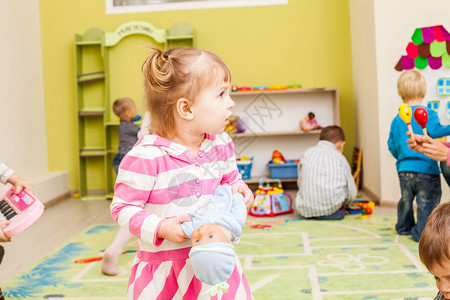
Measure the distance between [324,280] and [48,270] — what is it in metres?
1.38

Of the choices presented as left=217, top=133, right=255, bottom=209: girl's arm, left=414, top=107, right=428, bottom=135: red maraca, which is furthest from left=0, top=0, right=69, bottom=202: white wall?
left=217, top=133, right=255, bottom=209: girl's arm

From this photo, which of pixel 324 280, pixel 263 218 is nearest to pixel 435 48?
pixel 263 218

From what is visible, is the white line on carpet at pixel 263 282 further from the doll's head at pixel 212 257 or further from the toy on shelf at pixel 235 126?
the toy on shelf at pixel 235 126

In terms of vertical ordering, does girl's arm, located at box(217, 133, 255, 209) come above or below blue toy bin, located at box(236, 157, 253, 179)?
above

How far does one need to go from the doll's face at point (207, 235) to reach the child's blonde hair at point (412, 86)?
2.15 meters

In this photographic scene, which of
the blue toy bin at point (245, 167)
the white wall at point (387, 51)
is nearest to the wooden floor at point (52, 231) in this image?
the white wall at point (387, 51)

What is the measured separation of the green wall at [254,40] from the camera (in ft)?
17.0

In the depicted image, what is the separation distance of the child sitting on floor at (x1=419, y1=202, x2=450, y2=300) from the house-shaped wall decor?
2.69 m

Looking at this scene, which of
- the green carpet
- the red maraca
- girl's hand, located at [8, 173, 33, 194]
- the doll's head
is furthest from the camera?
the red maraca

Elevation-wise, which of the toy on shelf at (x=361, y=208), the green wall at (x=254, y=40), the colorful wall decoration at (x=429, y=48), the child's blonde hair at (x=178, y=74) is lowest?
the toy on shelf at (x=361, y=208)

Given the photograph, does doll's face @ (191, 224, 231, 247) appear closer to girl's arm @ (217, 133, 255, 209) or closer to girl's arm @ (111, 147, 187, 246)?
girl's arm @ (111, 147, 187, 246)

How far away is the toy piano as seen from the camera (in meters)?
1.89

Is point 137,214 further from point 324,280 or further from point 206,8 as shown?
point 206,8

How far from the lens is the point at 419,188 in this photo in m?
3.05
